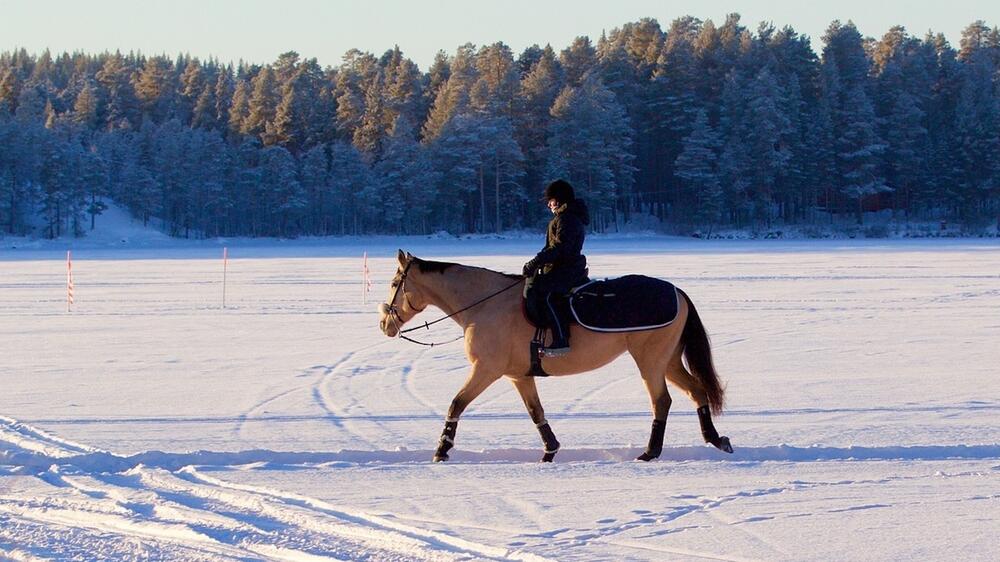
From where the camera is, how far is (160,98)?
12131 centimetres

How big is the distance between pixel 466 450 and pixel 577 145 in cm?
7245

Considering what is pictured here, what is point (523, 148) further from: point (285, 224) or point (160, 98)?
point (160, 98)

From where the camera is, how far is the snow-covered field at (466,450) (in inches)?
251

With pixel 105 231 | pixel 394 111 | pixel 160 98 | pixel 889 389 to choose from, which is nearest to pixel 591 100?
pixel 394 111

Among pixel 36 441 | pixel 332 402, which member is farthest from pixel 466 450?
pixel 36 441

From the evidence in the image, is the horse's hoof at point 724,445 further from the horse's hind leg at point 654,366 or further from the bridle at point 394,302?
the bridle at point 394,302

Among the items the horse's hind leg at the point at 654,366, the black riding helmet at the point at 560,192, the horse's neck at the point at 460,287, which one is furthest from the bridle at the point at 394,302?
the horse's hind leg at the point at 654,366

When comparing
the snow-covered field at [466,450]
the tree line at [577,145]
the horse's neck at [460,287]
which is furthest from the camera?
the tree line at [577,145]

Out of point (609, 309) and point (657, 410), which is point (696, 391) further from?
point (609, 309)

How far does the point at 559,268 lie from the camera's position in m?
9.02

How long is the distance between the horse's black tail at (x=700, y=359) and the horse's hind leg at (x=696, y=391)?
0.06 metres

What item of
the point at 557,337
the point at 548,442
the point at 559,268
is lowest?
the point at 548,442

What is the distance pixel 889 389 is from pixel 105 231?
82739 millimetres

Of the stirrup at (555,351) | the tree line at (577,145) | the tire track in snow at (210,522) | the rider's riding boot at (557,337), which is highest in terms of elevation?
the tree line at (577,145)
